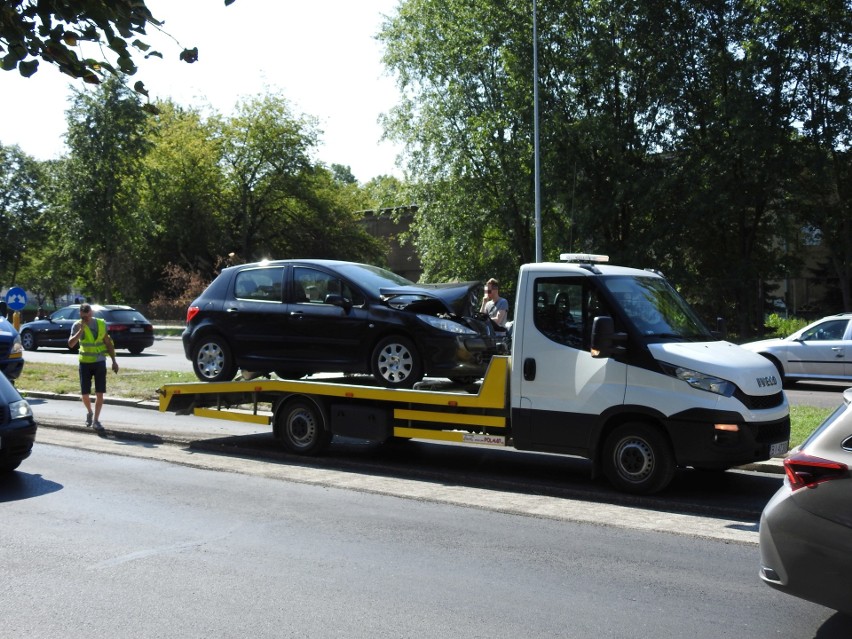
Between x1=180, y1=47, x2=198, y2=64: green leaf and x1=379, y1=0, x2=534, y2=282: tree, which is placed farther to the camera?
x1=379, y1=0, x2=534, y2=282: tree

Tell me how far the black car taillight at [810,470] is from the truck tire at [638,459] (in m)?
3.39

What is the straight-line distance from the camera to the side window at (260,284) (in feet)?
34.8

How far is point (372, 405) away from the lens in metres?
9.65

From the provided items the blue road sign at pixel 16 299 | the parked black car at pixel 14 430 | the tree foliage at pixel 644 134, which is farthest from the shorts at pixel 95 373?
the tree foliage at pixel 644 134

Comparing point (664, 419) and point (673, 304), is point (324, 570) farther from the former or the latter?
point (673, 304)

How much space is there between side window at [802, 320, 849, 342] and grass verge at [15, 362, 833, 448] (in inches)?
185

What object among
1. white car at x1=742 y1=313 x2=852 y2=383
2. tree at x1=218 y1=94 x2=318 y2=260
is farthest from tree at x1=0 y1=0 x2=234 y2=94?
tree at x1=218 y1=94 x2=318 y2=260

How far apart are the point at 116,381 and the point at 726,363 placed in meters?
13.6

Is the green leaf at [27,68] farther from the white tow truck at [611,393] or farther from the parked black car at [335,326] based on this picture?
the parked black car at [335,326]

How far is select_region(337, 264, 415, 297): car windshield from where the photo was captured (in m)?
10.1

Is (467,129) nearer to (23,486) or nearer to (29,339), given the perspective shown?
(29,339)

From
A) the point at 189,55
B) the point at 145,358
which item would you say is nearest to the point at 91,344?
the point at 189,55

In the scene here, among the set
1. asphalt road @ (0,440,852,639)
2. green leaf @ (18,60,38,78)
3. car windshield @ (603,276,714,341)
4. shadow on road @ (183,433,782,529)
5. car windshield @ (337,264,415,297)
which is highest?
green leaf @ (18,60,38,78)

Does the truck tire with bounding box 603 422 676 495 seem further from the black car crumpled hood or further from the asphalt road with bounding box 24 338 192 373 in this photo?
the asphalt road with bounding box 24 338 192 373
